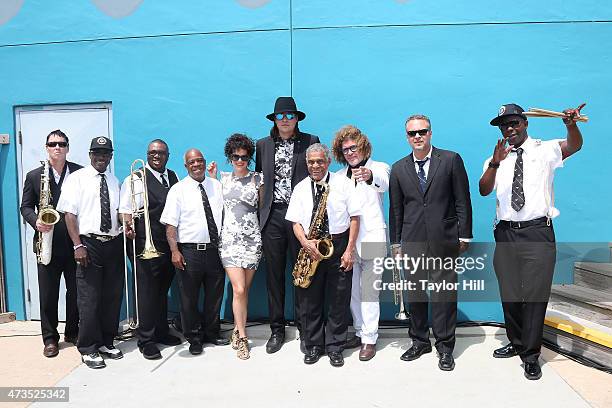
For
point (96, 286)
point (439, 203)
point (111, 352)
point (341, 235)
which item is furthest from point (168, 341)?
point (439, 203)

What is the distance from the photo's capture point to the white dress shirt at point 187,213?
14.4ft

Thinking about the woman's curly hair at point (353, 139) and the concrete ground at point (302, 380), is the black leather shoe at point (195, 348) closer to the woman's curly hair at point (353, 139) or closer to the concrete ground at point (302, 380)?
the concrete ground at point (302, 380)

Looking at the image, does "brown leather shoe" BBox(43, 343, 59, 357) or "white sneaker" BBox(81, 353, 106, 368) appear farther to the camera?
"brown leather shoe" BBox(43, 343, 59, 357)

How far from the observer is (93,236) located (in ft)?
14.4

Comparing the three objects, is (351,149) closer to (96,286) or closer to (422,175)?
(422,175)

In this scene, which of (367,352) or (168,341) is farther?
(168,341)

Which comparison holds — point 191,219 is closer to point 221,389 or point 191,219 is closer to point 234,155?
point 234,155

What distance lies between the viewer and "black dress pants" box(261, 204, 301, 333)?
4.62 m

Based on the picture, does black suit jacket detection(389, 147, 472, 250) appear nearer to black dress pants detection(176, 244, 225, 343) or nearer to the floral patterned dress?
the floral patterned dress

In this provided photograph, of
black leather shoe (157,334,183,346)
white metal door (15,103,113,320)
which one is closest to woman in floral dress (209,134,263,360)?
black leather shoe (157,334,183,346)

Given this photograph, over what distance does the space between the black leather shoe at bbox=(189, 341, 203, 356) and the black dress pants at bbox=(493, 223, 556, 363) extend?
3.09 metres

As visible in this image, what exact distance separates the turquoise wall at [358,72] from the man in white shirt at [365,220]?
0.97 m

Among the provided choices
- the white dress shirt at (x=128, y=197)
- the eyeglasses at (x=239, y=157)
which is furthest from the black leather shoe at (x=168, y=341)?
the eyeglasses at (x=239, y=157)

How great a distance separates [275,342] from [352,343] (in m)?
0.82
